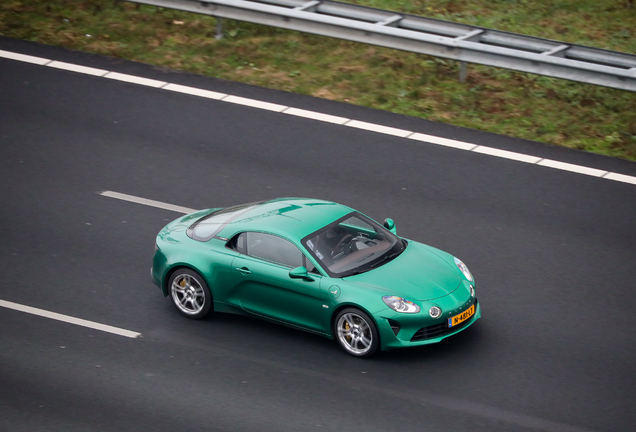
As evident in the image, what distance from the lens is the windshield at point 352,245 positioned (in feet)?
31.2

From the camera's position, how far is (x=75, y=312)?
33.4ft

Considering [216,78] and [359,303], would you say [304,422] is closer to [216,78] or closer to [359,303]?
[359,303]

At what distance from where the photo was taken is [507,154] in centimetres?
1373

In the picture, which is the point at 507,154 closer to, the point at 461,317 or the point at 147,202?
the point at 461,317

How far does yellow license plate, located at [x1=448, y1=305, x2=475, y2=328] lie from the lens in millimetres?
9266

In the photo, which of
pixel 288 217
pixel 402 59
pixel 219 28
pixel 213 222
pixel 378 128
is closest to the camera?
pixel 288 217

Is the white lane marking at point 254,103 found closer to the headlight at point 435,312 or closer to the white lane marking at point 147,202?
the white lane marking at point 147,202

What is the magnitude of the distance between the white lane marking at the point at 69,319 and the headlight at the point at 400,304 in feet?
9.43

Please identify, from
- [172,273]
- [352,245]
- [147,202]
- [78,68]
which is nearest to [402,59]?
[78,68]

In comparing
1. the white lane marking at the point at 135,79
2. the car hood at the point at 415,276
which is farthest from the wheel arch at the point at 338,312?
the white lane marking at the point at 135,79

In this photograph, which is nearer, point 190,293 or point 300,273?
point 300,273

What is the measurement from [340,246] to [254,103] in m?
5.96

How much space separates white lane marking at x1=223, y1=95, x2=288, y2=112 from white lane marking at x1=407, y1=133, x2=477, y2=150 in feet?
7.73

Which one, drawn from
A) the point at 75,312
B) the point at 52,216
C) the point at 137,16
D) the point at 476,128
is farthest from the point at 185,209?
the point at 137,16
